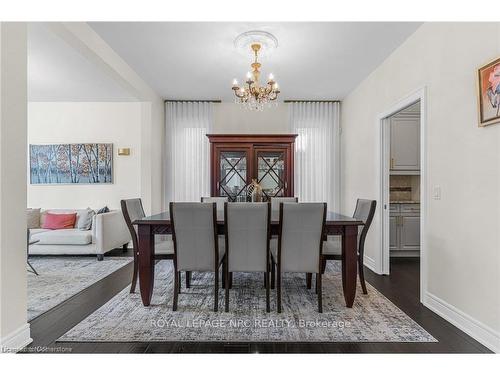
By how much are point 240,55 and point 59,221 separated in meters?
3.58

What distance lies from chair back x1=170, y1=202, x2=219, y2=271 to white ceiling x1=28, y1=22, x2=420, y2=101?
164 cm

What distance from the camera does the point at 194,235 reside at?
2338mm

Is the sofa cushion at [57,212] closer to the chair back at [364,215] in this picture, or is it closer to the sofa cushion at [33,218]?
the sofa cushion at [33,218]

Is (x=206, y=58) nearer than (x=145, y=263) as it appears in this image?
No

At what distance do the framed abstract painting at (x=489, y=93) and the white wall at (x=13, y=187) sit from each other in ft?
9.66

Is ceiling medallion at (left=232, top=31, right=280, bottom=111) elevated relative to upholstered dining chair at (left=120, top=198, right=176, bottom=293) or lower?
elevated

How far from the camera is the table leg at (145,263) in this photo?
2453 millimetres

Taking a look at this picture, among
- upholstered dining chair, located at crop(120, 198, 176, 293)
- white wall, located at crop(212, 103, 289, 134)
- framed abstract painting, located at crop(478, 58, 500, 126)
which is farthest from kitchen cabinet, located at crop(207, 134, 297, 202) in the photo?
framed abstract painting, located at crop(478, 58, 500, 126)

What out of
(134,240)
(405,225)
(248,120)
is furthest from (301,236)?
(248,120)

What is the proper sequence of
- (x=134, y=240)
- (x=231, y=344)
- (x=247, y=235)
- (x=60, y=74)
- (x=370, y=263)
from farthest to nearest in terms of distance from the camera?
(x=370, y=263), (x=60, y=74), (x=134, y=240), (x=247, y=235), (x=231, y=344)

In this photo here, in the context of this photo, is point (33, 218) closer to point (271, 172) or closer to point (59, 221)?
point (59, 221)

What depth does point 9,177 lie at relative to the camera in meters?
1.73

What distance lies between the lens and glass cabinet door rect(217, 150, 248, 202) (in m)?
4.41

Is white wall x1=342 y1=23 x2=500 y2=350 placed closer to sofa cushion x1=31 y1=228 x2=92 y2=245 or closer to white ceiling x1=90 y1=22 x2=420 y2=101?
white ceiling x1=90 y1=22 x2=420 y2=101
